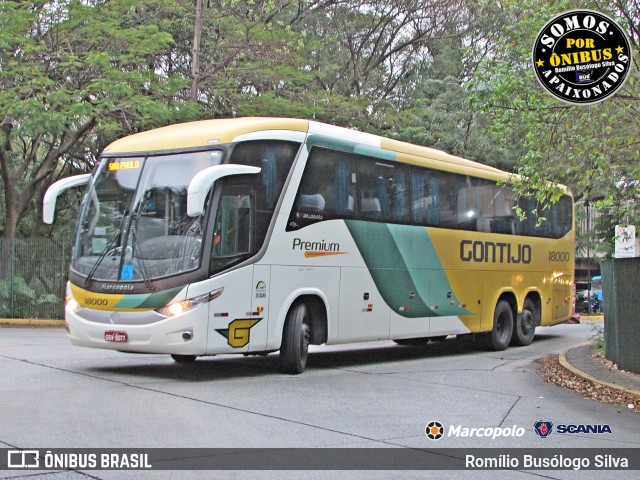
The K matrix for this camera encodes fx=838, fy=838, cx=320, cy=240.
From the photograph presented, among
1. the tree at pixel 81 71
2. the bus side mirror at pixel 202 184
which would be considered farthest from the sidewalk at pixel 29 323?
the bus side mirror at pixel 202 184

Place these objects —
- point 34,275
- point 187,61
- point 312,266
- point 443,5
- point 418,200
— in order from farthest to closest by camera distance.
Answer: point 443,5 < point 187,61 < point 34,275 < point 418,200 < point 312,266

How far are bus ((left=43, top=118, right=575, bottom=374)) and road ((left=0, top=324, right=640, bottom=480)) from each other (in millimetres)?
662

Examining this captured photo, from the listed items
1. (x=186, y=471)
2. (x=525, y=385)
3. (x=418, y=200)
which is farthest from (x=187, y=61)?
(x=186, y=471)

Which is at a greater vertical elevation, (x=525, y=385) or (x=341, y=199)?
(x=341, y=199)

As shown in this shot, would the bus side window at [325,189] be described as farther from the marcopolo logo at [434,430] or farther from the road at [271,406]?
the marcopolo logo at [434,430]

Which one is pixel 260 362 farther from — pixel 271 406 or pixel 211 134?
pixel 271 406

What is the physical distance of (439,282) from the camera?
52.4ft

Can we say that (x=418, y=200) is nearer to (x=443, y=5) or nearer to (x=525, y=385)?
(x=525, y=385)

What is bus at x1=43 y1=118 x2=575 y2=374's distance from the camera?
11203mm

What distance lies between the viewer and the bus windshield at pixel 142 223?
1127cm

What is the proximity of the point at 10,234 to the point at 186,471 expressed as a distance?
852 inches

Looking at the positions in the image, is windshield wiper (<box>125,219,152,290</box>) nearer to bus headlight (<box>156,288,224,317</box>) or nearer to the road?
bus headlight (<box>156,288,224,317</box>)

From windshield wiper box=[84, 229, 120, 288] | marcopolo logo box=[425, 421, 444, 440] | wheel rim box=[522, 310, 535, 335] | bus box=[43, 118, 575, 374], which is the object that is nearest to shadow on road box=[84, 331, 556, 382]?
bus box=[43, 118, 575, 374]

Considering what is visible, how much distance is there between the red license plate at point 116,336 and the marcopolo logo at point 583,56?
21.4ft
